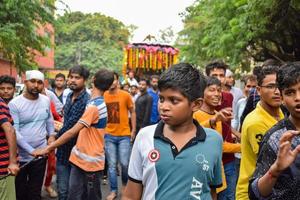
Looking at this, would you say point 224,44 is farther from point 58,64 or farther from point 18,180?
point 58,64

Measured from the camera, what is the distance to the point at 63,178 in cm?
567

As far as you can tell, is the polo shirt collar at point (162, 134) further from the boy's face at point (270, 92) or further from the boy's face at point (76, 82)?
the boy's face at point (76, 82)

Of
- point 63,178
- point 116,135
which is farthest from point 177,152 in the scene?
point 116,135

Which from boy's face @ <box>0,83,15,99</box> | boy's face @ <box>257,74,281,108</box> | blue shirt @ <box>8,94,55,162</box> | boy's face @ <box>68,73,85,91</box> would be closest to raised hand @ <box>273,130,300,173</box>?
boy's face @ <box>257,74,281,108</box>

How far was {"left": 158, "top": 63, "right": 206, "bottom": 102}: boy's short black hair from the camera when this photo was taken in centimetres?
268

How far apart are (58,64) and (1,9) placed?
4966cm

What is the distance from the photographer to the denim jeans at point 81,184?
5184 mm

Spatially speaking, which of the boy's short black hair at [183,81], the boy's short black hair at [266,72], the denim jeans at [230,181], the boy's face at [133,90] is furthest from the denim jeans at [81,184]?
the boy's face at [133,90]

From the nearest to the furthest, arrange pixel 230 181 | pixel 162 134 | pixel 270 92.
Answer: pixel 162 134, pixel 270 92, pixel 230 181

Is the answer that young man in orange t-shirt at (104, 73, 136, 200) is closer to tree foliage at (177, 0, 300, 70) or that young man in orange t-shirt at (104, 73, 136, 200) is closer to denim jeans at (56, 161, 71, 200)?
denim jeans at (56, 161, 71, 200)

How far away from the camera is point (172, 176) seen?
260 cm

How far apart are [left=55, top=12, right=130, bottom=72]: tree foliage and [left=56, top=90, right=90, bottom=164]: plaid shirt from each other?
49171 mm

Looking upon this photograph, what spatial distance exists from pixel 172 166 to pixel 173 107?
1.06 feet

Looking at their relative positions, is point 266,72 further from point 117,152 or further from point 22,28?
point 22,28
